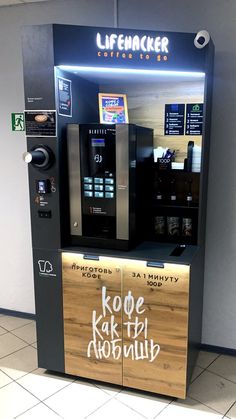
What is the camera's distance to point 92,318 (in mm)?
2232

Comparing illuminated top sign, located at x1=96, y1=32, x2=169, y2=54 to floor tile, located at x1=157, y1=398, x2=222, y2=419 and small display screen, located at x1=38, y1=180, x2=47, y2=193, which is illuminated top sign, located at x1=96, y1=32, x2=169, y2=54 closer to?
small display screen, located at x1=38, y1=180, x2=47, y2=193

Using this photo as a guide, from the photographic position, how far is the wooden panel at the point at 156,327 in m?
2.04

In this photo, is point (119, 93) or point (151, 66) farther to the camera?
point (119, 93)

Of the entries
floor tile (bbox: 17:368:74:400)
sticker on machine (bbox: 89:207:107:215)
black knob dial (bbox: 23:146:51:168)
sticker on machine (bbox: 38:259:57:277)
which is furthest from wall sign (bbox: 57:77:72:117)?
floor tile (bbox: 17:368:74:400)

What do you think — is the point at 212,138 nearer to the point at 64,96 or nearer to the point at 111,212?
the point at 111,212

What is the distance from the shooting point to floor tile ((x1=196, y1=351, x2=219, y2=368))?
8.41 ft

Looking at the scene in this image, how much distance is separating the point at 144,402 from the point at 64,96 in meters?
1.88

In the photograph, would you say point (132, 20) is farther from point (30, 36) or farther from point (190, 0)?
point (30, 36)

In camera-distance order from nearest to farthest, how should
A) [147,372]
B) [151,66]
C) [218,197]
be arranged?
[151,66] → [147,372] → [218,197]

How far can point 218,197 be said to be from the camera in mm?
2531

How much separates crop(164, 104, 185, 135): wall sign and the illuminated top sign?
21.6 inches

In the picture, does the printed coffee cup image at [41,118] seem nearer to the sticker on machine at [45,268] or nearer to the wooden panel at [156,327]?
the sticker on machine at [45,268]

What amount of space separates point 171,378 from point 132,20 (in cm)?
232

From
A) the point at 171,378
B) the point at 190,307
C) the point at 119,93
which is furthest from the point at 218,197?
the point at 171,378
